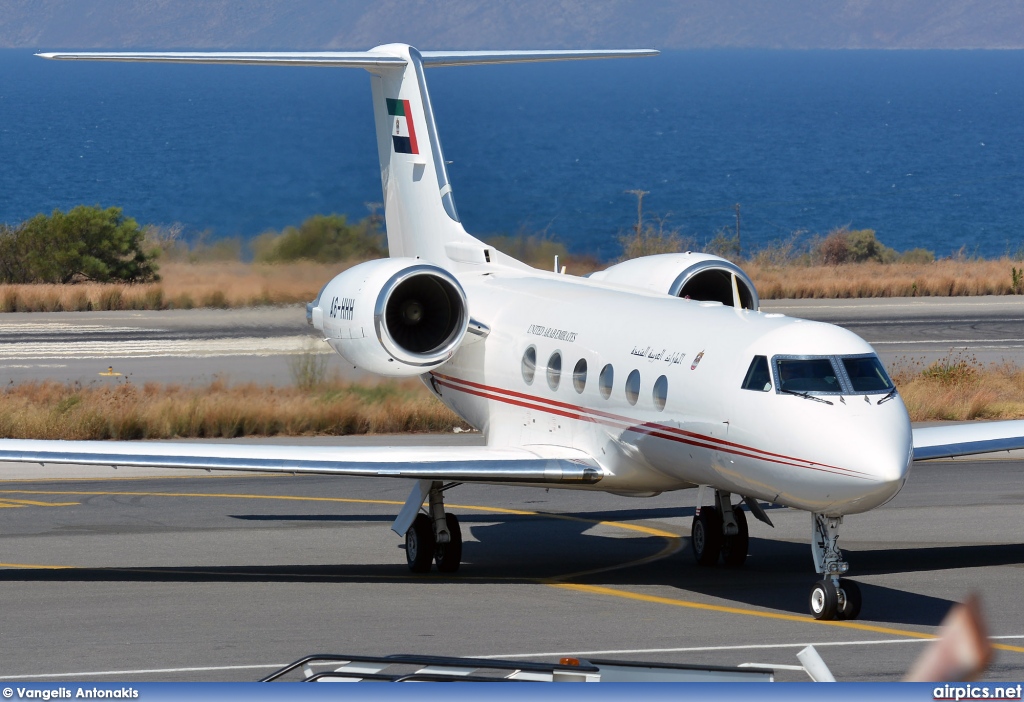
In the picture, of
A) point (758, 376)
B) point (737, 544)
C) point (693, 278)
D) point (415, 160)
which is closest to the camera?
point (758, 376)

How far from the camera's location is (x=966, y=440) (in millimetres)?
16453

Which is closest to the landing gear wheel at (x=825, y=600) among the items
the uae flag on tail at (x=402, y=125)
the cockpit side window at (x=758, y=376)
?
the cockpit side window at (x=758, y=376)

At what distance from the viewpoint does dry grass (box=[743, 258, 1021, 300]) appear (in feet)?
176

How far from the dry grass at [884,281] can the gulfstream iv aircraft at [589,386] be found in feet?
104

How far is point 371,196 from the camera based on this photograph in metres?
45.5

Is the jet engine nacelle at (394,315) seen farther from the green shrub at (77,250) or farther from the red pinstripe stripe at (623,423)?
the green shrub at (77,250)

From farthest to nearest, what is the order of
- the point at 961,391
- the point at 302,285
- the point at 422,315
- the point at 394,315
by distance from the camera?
the point at 302,285
the point at 961,391
the point at 422,315
the point at 394,315

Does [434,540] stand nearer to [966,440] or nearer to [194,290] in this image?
[966,440]

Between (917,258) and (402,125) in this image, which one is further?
(917,258)

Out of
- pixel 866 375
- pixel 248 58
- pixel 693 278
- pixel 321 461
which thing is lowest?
pixel 321 461

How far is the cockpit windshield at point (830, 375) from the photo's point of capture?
1378cm

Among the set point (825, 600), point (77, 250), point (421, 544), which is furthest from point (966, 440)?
point (77, 250)

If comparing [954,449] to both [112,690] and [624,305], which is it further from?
[112,690]

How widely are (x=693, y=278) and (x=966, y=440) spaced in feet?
13.9
